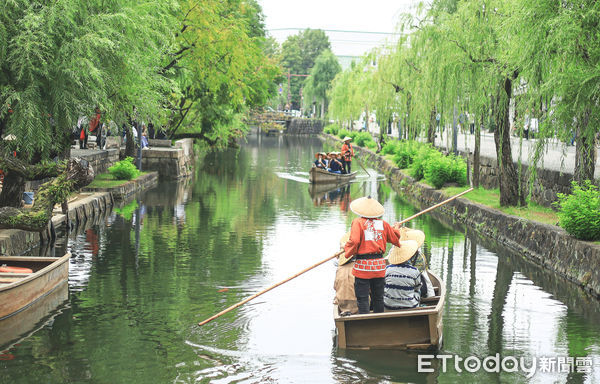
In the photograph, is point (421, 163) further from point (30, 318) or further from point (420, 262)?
point (30, 318)

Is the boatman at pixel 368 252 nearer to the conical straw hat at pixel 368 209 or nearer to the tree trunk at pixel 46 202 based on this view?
the conical straw hat at pixel 368 209

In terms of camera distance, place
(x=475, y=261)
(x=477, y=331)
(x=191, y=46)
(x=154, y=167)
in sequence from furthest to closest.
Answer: (x=154, y=167)
(x=191, y=46)
(x=475, y=261)
(x=477, y=331)

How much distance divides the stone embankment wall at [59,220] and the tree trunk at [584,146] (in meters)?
10.3

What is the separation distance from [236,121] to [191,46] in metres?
17.3

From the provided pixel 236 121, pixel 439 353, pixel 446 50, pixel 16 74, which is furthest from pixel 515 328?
pixel 236 121

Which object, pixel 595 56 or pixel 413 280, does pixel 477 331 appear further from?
pixel 595 56

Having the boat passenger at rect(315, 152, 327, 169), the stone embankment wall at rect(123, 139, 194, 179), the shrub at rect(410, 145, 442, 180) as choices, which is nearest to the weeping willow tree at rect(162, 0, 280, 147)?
the stone embankment wall at rect(123, 139, 194, 179)

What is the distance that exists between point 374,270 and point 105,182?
18.0 meters

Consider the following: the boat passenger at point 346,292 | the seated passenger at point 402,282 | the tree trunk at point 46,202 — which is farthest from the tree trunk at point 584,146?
the tree trunk at point 46,202

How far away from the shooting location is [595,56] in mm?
12914

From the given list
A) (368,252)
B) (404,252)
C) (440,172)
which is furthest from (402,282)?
(440,172)

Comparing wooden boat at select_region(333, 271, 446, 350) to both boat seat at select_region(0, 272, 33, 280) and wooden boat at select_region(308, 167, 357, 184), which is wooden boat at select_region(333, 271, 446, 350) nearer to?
boat seat at select_region(0, 272, 33, 280)

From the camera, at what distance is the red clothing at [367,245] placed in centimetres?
928

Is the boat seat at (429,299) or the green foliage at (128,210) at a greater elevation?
the boat seat at (429,299)
